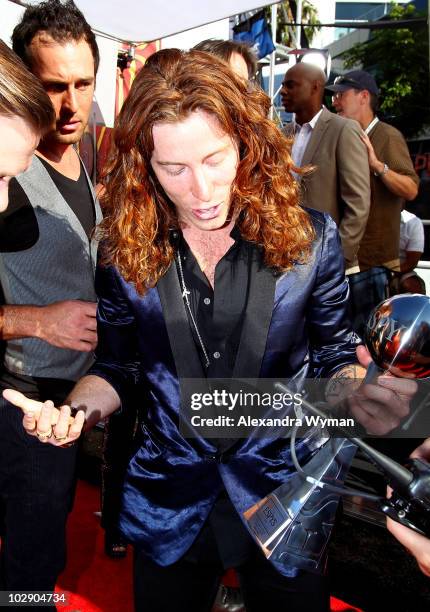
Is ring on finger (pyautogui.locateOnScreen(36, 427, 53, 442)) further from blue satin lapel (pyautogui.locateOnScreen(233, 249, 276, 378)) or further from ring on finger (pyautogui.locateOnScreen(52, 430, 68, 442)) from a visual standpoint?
blue satin lapel (pyautogui.locateOnScreen(233, 249, 276, 378))

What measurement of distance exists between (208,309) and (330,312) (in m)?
0.29

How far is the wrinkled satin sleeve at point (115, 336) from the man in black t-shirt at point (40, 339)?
16 cm

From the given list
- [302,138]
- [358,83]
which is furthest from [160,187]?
[358,83]

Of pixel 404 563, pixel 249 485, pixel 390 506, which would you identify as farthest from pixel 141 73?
pixel 404 563

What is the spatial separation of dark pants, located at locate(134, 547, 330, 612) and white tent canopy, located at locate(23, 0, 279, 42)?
3581 millimetres

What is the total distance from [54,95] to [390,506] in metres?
1.74

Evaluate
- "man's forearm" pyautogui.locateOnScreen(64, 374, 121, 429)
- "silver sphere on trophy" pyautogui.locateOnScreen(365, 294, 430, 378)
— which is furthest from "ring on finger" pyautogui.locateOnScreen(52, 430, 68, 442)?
"silver sphere on trophy" pyautogui.locateOnScreen(365, 294, 430, 378)

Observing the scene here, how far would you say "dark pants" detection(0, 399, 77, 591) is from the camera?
1802 millimetres

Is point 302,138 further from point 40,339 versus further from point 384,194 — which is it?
point 40,339

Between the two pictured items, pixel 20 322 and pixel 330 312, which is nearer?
pixel 330 312

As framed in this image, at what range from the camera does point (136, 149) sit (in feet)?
4.69

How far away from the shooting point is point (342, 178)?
135 inches

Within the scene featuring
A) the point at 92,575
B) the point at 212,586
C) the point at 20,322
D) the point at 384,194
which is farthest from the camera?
the point at 384,194

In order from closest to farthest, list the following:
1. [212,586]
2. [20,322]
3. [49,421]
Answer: [49,421] → [212,586] → [20,322]
